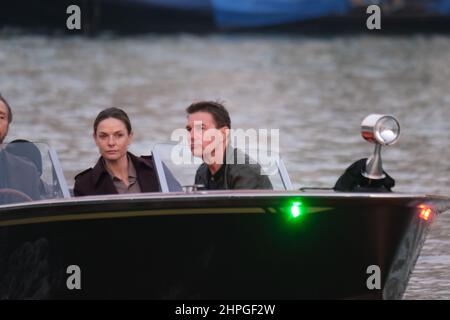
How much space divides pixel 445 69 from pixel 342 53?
16.9 ft

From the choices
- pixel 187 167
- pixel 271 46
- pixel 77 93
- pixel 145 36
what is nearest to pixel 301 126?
pixel 77 93

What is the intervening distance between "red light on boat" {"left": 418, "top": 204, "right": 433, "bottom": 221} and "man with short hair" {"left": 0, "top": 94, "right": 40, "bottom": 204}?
232 cm

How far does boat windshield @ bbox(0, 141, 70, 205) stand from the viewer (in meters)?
10.5

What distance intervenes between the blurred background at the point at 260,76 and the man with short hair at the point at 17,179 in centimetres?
326

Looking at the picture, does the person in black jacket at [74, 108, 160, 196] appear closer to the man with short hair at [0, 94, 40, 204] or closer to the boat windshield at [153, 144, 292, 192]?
the boat windshield at [153, 144, 292, 192]

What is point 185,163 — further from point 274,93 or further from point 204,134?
point 274,93

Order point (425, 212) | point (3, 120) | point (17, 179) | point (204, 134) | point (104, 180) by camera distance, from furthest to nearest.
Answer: point (3, 120), point (17, 179), point (104, 180), point (204, 134), point (425, 212)

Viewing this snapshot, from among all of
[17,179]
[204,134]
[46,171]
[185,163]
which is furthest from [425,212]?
[17,179]

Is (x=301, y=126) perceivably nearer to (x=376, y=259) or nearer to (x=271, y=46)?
(x=376, y=259)

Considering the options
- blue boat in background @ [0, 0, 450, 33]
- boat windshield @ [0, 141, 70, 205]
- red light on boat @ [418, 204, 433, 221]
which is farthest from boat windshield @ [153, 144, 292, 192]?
blue boat in background @ [0, 0, 450, 33]

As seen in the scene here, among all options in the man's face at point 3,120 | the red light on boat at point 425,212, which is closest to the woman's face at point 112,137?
the man's face at point 3,120

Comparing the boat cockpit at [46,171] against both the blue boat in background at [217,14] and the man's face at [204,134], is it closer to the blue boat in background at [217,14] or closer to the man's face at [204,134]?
the man's face at [204,134]

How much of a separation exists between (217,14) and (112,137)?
40.8 meters

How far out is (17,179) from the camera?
10.6 metres
